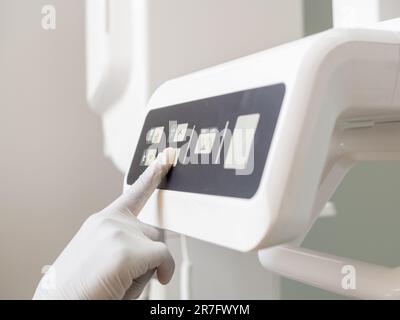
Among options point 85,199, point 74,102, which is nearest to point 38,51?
point 74,102

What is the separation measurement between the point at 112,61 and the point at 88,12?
314 millimetres

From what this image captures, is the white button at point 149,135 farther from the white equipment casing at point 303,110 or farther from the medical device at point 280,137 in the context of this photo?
the white equipment casing at point 303,110

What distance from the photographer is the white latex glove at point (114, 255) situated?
0.51 meters

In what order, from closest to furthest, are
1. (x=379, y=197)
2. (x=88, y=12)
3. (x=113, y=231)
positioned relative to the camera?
(x=113, y=231) → (x=88, y=12) → (x=379, y=197)

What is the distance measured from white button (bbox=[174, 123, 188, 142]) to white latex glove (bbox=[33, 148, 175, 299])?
0.01m

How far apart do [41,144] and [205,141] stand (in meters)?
0.74

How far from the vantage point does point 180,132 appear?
50 cm

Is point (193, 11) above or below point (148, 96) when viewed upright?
above

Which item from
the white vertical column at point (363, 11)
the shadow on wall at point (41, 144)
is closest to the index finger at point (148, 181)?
the white vertical column at point (363, 11)

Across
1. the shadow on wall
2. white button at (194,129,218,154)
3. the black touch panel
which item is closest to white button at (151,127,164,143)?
the black touch panel

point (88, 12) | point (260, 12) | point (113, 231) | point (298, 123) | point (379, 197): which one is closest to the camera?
point (298, 123)

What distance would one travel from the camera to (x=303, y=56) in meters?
0.34

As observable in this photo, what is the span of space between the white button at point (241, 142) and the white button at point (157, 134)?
7.0 inches
